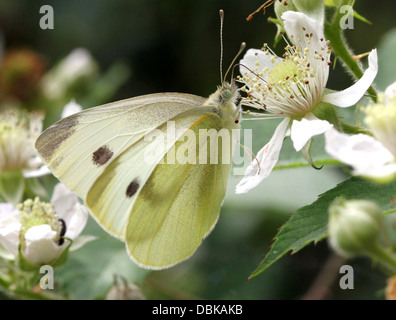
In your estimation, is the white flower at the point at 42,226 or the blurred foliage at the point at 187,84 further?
the blurred foliage at the point at 187,84

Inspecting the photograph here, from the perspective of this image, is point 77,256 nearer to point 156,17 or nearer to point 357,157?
point 357,157

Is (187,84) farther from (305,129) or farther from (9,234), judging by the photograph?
(305,129)

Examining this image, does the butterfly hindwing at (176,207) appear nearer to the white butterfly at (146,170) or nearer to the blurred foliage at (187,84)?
the white butterfly at (146,170)

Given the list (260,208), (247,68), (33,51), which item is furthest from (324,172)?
(33,51)

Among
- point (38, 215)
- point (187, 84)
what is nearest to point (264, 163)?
point (38, 215)

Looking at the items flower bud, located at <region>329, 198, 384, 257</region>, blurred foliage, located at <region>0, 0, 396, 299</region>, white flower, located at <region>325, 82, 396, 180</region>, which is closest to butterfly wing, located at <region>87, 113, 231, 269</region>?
blurred foliage, located at <region>0, 0, 396, 299</region>

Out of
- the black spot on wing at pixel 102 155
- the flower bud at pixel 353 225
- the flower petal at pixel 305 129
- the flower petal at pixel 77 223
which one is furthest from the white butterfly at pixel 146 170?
Result: the flower bud at pixel 353 225
